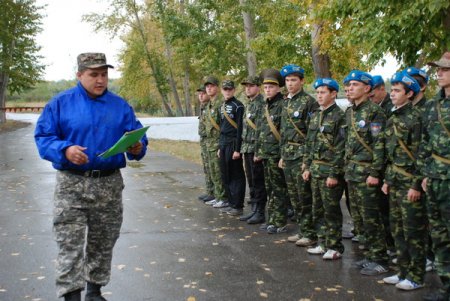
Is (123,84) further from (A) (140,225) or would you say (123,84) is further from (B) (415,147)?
(B) (415,147)

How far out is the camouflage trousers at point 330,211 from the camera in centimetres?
597

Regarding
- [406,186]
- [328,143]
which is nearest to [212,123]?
[328,143]

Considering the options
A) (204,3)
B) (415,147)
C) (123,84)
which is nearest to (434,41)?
(415,147)

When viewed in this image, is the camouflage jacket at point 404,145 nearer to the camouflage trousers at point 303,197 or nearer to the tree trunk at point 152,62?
the camouflage trousers at point 303,197

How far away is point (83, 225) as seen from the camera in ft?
14.6

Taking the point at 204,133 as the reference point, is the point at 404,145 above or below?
above

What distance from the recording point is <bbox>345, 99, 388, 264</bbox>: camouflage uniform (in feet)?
17.9

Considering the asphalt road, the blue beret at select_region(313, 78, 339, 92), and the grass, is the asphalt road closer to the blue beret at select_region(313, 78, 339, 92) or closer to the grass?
the blue beret at select_region(313, 78, 339, 92)

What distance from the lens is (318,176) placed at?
6.02m

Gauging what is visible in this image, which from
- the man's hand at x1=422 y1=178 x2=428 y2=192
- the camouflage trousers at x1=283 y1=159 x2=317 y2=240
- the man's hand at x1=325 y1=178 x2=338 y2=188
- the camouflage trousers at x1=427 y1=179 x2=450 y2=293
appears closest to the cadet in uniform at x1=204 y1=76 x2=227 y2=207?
the camouflage trousers at x1=283 y1=159 x2=317 y2=240

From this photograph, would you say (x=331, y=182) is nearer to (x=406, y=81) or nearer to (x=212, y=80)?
(x=406, y=81)

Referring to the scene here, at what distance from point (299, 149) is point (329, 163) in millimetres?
726

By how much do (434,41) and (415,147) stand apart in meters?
3.63

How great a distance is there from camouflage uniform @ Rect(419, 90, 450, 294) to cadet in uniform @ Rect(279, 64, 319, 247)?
210 cm
